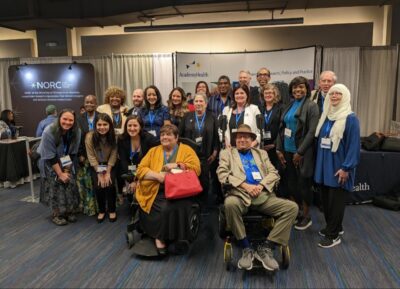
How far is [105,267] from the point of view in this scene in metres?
2.69

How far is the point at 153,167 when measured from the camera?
2.99 m

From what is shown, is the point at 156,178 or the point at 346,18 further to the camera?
the point at 346,18

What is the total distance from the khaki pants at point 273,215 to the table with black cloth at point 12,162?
393 centimetres

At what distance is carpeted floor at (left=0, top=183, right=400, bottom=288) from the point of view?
2.45 meters

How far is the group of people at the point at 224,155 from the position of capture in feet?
8.86

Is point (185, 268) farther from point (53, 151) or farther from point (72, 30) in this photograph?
point (72, 30)

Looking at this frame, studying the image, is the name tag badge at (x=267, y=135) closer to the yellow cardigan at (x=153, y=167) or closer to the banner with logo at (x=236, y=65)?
the yellow cardigan at (x=153, y=167)

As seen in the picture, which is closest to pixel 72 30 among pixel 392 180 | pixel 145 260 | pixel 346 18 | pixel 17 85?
pixel 17 85

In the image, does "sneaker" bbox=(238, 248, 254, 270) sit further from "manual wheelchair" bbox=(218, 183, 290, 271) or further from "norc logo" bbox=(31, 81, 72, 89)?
"norc logo" bbox=(31, 81, 72, 89)

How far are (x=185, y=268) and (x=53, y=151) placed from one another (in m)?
1.93

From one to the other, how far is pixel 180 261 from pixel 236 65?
4.73m

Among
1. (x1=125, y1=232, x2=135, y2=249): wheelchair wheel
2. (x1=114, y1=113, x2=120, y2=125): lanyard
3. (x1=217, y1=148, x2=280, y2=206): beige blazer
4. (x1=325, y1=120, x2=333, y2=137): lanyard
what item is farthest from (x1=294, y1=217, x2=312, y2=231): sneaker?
(x1=114, y1=113, x2=120, y2=125): lanyard

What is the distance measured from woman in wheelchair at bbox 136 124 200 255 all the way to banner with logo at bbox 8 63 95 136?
4.87 meters

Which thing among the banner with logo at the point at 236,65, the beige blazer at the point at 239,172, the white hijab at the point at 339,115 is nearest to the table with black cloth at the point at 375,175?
the white hijab at the point at 339,115
